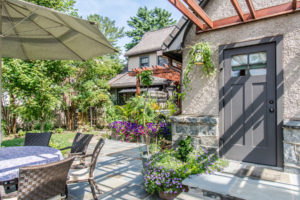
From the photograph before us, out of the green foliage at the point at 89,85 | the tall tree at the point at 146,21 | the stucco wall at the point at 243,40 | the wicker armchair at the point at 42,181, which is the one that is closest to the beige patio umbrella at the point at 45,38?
the stucco wall at the point at 243,40

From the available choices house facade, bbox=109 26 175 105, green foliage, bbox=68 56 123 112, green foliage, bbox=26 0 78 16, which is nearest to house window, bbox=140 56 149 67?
house facade, bbox=109 26 175 105

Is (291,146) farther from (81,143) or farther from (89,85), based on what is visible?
(89,85)

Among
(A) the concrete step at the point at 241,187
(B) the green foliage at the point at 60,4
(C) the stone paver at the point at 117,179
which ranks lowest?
(C) the stone paver at the point at 117,179

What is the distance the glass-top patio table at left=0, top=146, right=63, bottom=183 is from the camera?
2.38 metres

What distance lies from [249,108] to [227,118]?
470mm

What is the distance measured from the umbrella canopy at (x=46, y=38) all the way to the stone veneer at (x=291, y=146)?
3.39 metres

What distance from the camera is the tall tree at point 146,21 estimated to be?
2805 cm

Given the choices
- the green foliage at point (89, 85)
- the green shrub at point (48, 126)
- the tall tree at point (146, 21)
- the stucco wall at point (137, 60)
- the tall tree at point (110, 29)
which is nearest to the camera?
the green shrub at point (48, 126)

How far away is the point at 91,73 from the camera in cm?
1207

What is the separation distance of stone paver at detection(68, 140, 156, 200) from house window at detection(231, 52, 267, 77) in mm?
2791

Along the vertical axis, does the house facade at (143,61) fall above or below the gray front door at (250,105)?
above

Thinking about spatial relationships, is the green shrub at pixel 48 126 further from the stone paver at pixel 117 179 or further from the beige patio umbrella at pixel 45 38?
the beige patio umbrella at pixel 45 38

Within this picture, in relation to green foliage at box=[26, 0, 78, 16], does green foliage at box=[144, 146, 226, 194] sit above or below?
below

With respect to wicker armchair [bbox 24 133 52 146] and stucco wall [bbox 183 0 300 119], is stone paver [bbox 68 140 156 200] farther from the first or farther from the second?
stucco wall [bbox 183 0 300 119]
